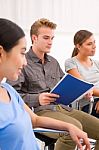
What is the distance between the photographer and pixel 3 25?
3.81ft

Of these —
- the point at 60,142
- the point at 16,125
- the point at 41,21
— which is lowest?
Answer: the point at 60,142

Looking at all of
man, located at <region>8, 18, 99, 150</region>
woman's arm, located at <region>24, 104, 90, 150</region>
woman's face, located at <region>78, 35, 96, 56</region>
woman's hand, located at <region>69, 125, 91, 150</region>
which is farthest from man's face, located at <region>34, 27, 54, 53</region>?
woman's hand, located at <region>69, 125, 91, 150</region>

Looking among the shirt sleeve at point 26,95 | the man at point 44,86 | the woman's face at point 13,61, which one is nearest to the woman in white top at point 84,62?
the man at point 44,86

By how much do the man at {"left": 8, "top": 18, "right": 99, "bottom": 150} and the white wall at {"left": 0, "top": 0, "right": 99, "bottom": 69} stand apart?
44.5 inches

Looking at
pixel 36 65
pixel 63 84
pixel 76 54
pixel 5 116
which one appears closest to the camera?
pixel 5 116

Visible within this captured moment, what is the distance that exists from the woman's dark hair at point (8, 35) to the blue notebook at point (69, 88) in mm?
690

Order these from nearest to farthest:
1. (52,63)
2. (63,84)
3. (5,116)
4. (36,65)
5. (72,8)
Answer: (5,116) → (63,84) → (36,65) → (52,63) → (72,8)

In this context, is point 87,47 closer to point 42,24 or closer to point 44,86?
point 42,24

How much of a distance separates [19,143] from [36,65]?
3.91ft

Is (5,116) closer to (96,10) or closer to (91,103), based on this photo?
(91,103)

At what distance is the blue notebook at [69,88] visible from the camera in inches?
72.2

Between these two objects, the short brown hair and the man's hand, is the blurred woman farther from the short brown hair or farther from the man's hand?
the short brown hair

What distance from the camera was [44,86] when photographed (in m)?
2.24

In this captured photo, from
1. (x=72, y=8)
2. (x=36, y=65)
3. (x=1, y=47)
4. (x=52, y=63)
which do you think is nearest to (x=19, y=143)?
(x=1, y=47)
